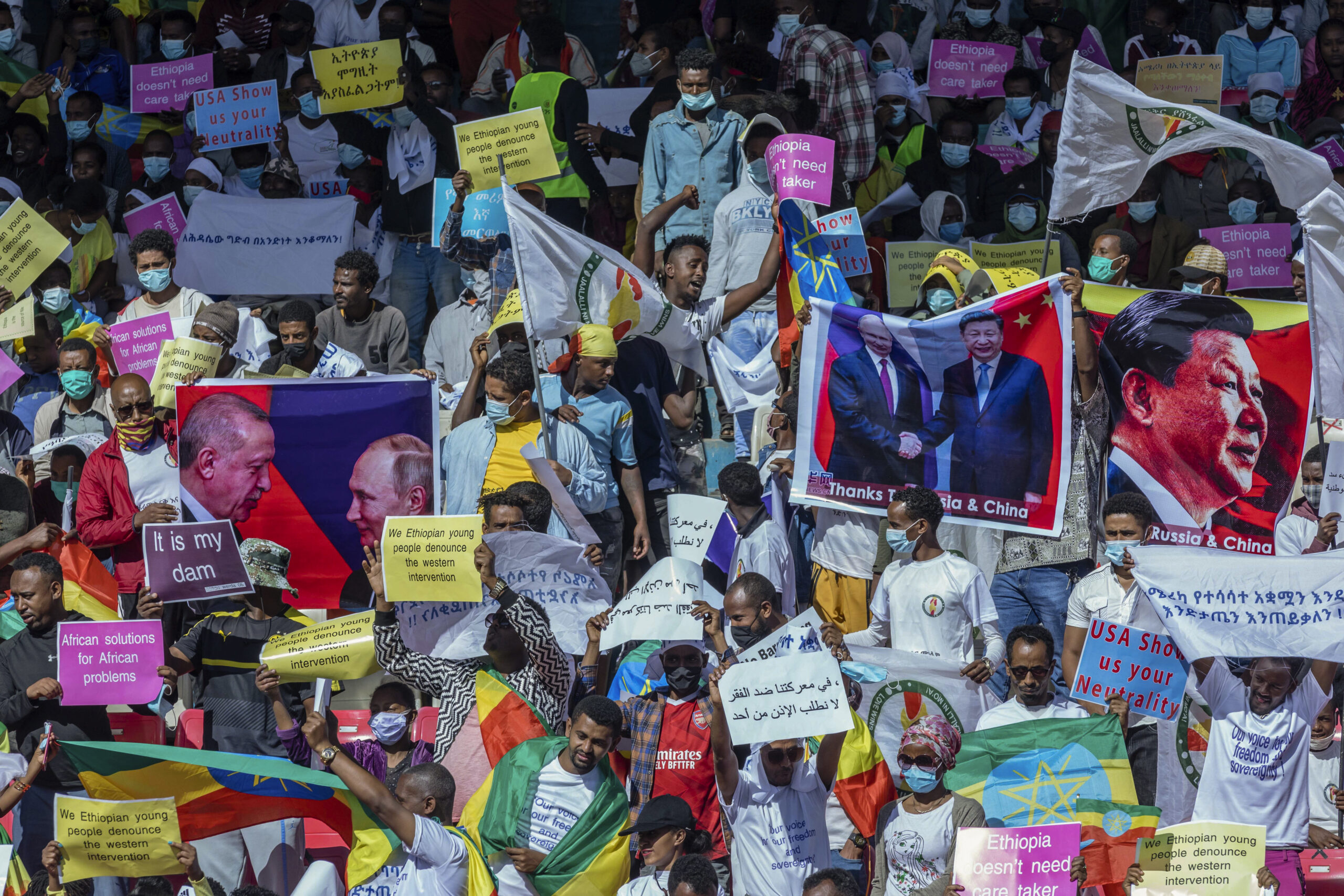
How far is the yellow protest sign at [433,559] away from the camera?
28.9 feet

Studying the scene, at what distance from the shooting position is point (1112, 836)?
798cm

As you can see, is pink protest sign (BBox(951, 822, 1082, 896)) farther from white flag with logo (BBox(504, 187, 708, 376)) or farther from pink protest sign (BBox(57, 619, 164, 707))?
white flag with logo (BBox(504, 187, 708, 376))

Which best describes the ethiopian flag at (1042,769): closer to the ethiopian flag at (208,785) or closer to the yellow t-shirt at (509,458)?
the ethiopian flag at (208,785)

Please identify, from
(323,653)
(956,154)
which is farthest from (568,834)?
(956,154)

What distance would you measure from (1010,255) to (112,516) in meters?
5.91

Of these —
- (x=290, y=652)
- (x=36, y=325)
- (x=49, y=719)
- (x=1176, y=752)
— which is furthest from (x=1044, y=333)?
(x=36, y=325)

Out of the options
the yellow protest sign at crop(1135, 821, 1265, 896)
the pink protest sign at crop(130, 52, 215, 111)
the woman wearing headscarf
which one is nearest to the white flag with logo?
the woman wearing headscarf

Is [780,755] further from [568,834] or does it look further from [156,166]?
[156,166]

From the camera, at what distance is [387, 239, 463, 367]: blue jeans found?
13328mm

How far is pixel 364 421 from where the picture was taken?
10.5m

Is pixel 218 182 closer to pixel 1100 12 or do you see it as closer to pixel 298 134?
pixel 298 134

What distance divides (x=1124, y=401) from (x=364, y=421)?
4.11 metres

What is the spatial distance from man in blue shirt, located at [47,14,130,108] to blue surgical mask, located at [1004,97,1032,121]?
6731mm

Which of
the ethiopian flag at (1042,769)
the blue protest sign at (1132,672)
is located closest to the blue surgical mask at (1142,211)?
the blue protest sign at (1132,672)
